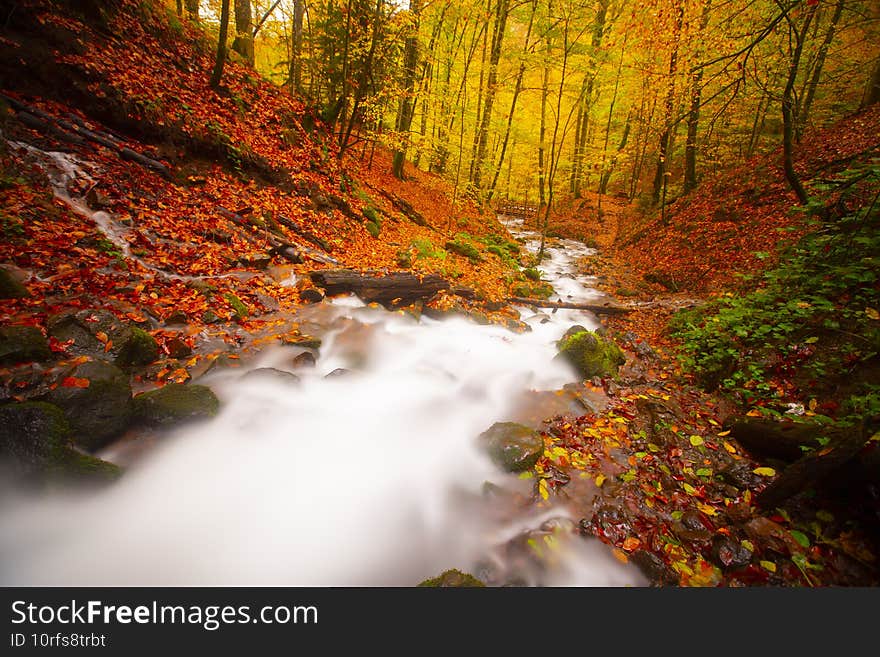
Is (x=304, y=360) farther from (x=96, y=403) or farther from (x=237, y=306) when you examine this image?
(x=96, y=403)

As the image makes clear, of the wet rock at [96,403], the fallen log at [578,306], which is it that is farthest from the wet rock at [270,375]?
the fallen log at [578,306]

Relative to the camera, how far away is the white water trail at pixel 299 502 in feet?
9.16

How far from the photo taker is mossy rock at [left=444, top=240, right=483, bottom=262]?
10812 millimetres

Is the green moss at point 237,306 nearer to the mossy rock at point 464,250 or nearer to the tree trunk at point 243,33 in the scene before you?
the mossy rock at point 464,250

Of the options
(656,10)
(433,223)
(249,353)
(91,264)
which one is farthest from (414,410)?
(433,223)

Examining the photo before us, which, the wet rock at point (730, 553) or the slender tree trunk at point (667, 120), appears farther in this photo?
the slender tree trunk at point (667, 120)

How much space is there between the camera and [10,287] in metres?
3.91

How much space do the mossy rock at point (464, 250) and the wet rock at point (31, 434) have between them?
949 cm

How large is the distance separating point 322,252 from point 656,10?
7.31 meters

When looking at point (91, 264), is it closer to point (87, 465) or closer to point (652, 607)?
point (87, 465)

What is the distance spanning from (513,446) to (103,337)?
4.99 m

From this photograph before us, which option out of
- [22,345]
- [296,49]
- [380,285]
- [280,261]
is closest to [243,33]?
[296,49]

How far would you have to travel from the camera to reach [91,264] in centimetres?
476

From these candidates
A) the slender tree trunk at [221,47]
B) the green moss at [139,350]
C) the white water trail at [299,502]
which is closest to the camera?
the white water trail at [299,502]
